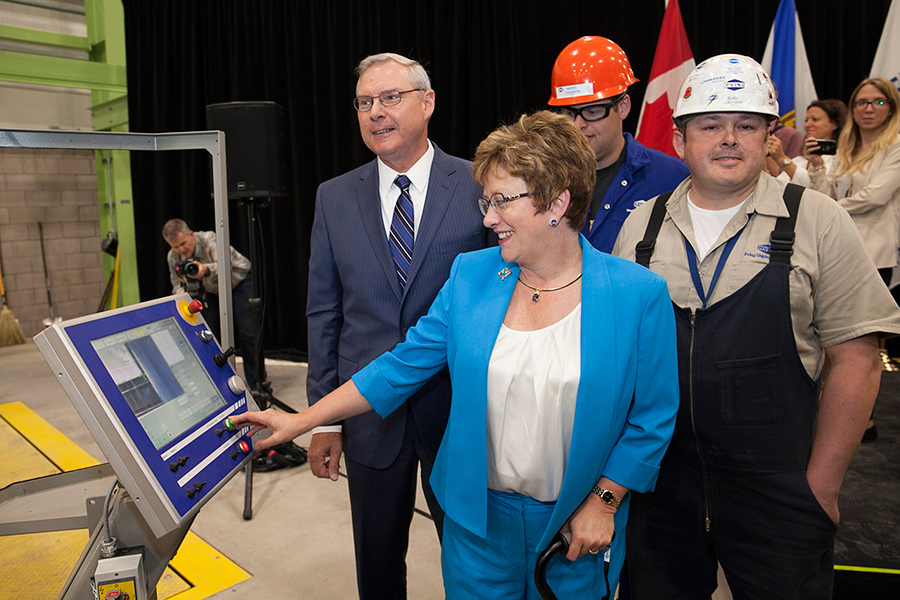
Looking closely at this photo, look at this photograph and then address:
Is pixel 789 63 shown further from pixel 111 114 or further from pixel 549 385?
pixel 111 114

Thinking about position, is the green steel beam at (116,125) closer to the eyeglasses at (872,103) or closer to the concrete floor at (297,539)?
the concrete floor at (297,539)

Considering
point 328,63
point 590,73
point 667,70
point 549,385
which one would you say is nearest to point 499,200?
point 549,385

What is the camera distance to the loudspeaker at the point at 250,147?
383 cm

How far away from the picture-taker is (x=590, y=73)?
1.99 metres

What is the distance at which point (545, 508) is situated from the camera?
1.36 m

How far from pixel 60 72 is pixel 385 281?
661cm

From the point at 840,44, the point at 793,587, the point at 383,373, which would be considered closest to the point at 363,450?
the point at 383,373

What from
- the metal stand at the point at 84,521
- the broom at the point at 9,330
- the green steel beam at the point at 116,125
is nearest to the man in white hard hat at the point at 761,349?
the metal stand at the point at 84,521

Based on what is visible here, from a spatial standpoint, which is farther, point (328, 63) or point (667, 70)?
point (328, 63)

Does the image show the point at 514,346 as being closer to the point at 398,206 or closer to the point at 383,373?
the point at 383,373

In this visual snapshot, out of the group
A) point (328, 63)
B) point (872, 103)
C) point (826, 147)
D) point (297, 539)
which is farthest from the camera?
point (328, 63)

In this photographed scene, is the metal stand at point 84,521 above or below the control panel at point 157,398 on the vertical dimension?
below

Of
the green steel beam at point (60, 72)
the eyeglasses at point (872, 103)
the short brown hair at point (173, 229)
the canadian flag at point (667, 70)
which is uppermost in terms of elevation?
the green steel beam at point (60, 72)

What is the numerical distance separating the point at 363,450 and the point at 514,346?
64cm
